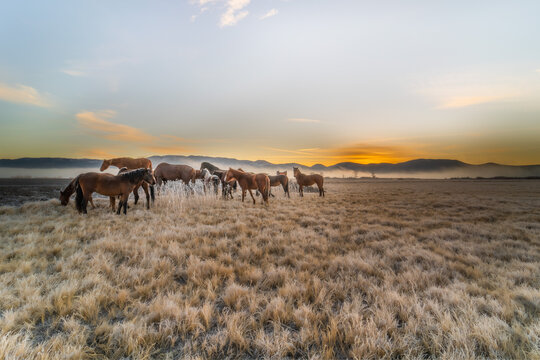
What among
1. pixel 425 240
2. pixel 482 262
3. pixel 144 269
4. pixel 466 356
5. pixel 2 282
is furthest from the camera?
pixel 425 240

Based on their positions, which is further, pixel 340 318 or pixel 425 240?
pixel 425 240

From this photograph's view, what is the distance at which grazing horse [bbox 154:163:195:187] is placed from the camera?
14.4m

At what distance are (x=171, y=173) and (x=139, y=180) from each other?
5.99 m

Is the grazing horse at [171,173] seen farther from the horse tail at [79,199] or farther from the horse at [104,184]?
the horse at [104,184]

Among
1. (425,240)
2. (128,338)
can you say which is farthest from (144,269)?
(425,240)

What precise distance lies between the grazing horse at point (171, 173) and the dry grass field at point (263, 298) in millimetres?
8734

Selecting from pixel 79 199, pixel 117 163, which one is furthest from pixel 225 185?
pixel 79 199

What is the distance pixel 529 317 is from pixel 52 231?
34.4 feet

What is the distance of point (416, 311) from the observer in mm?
2605

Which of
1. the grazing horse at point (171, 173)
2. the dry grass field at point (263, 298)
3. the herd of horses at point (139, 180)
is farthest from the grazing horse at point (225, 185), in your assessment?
the dry grass field at point (263, 298)

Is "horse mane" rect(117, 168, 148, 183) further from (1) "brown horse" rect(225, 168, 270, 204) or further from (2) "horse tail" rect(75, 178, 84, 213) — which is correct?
(1) "brown horse" rect(225, 168, 270, 204)

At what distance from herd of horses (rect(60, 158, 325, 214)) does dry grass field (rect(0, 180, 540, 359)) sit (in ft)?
A: 8.30

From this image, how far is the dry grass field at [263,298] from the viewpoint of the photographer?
2.10 meters

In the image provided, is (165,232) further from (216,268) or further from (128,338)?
(128,338)
